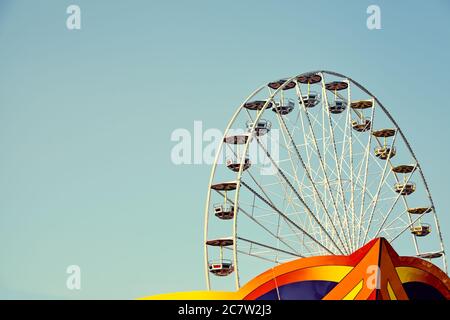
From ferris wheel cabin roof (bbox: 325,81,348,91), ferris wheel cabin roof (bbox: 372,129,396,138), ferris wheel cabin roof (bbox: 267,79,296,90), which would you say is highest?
ferris wheel cabin roof (bbox: 325,81,348,91)

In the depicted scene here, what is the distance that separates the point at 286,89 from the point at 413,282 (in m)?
18.3

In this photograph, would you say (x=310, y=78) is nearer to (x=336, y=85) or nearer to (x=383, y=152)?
(x=336, y=85)

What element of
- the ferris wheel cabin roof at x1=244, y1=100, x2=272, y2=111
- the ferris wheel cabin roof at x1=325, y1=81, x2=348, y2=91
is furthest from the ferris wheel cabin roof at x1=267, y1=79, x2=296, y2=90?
the ferris wheel cabin roof at x1=325, y1=81, x2=348, y2=91

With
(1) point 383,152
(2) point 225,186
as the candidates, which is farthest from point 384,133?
(2) point 225,186

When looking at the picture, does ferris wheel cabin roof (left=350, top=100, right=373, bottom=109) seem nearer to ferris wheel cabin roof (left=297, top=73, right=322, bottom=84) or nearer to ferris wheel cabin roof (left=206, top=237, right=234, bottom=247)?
ferris wheel cabin roof (left=297, top=73, right=322, bottom=84)

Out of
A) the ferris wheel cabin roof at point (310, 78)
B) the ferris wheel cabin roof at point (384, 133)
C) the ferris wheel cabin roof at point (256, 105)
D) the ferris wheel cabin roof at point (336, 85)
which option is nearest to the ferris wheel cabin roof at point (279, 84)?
the ferris wheel cabin roof at point (310, 78)

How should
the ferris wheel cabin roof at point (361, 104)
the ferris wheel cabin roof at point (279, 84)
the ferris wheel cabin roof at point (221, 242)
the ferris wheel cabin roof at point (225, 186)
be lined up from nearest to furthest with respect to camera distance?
the ferris wheel cabin roof at point (221, 242)
the ferris wheel cabin roof at point (225, 186)
the ferris wheel cabin roof at point (279, 84)
the ferris wheel cabin roof at point (361, 104)

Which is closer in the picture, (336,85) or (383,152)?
(336,85)

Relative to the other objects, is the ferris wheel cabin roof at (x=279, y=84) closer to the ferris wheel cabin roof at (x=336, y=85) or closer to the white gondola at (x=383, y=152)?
the ferris wheel cabin roof at (x=336, y=85)

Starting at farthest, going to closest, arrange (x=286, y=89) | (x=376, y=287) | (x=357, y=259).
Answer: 1. (x=286, y=89)
2. (x=357, y=259)
3. (x=376, y=287)
